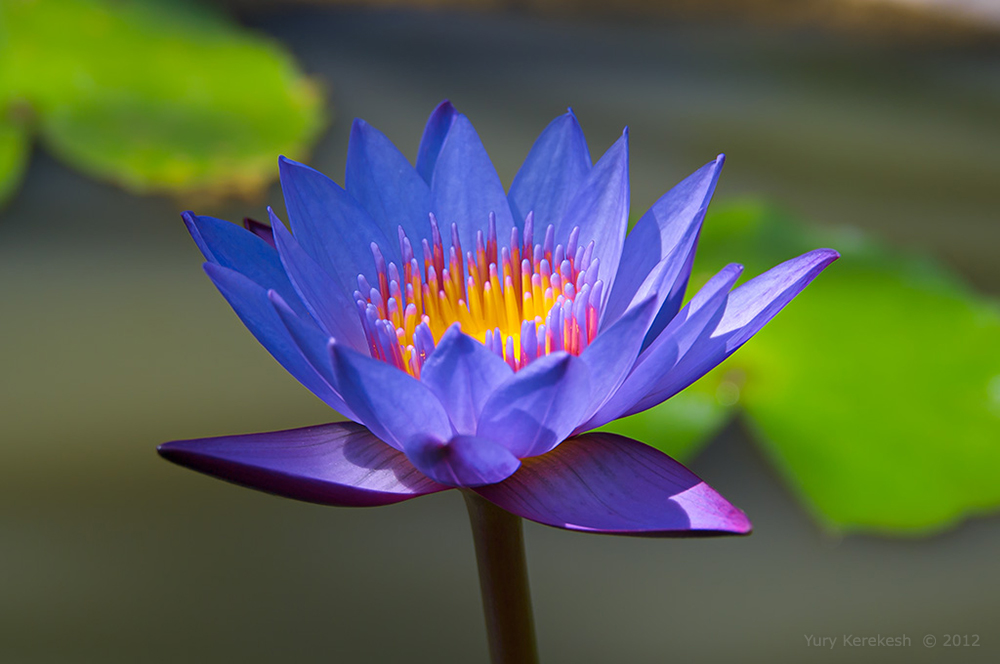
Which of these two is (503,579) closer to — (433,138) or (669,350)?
(669,350)

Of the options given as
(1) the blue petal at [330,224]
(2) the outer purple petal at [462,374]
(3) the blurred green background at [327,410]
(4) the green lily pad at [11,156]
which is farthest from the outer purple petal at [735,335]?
(4) the green lily pad at [11,156]

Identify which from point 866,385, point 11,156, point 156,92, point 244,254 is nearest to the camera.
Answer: point 244,254

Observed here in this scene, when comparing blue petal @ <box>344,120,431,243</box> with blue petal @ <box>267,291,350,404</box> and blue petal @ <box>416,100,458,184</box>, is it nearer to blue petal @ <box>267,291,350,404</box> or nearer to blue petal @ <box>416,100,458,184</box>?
blue petal @ <box>416,100,458,184</box>

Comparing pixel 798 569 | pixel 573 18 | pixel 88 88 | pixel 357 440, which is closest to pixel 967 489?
pixel 798 569

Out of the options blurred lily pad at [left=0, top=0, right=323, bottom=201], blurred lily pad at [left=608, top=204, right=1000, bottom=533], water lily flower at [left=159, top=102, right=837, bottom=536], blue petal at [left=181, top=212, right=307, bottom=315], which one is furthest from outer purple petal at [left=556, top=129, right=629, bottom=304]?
blurred lily pad at [left=0, top=0, right=323, bottom=201]

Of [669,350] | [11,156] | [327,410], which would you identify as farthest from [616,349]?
[11,156]

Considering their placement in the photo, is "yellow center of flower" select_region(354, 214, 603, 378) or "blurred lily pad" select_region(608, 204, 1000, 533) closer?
"yellow center of flower" select_region(354, 214, 603, 378)

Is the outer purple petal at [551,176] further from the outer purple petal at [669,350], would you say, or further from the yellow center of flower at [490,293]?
the outer purple petal at [669,350]
